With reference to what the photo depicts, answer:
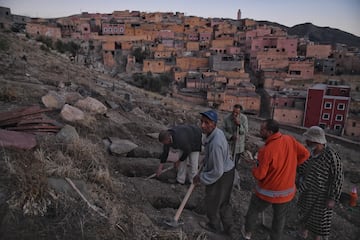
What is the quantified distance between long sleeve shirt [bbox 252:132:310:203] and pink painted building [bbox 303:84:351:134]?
17.7 meters

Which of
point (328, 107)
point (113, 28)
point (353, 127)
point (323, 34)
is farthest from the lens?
point (323, 34)

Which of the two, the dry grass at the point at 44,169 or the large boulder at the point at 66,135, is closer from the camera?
the dry grass at the point at 44,169

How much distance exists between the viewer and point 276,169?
239 cm

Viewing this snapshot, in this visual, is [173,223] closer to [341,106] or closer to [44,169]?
[44,169]

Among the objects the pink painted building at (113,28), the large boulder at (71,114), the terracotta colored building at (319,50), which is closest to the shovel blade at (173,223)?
the large boulder at (71,114)

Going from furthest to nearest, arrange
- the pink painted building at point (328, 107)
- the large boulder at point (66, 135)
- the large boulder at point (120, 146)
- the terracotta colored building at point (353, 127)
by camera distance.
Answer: the pink painted building at point (328, 107) < the terracotta colored building at point (353, 127) < the large boulder at point (120, 146) < the large boulder at point (66, 135)

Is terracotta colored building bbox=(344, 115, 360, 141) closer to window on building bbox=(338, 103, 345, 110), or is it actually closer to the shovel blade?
window on building bbox=(338, 103, 345, 110)

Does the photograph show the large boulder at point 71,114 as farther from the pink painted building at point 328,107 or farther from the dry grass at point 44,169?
the pink painted building at point 328,107

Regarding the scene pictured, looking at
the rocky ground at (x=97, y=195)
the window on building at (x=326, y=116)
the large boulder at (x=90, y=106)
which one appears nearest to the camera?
the rocky ground at (x=97, y=195)

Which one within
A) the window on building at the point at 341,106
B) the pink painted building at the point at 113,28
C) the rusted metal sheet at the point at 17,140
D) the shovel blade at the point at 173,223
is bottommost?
the window on building at the point at 341,106

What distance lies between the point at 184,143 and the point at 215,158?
27.8 inches

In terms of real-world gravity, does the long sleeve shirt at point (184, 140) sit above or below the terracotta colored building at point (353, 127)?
above

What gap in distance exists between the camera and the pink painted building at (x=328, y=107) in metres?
18.1

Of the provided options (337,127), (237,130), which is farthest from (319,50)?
(237,130)
